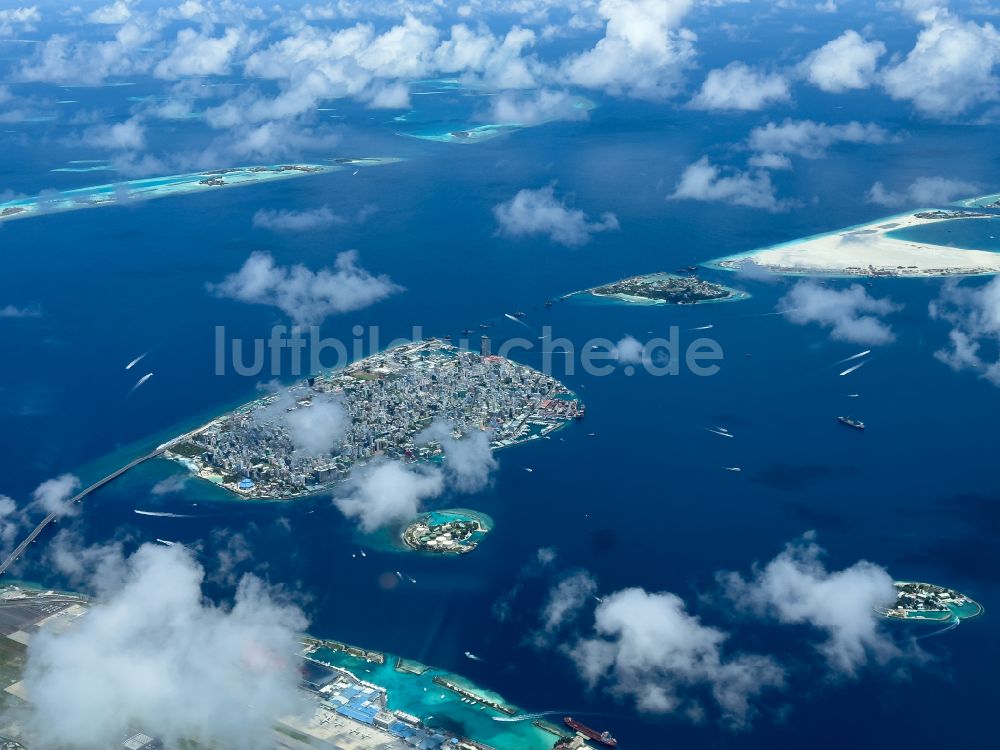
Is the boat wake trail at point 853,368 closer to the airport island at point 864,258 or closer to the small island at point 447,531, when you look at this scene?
the airport island at point 864,258

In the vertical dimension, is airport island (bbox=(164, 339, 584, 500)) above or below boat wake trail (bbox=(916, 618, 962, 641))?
above

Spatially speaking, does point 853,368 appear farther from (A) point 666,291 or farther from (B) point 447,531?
(B) point 447,531

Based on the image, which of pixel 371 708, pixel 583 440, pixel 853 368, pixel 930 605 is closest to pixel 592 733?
pixel 371 708

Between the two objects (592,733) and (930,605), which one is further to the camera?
(930,605)

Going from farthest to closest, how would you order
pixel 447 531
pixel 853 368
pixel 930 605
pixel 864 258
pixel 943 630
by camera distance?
pixel 864 258, pixel 853 368, pixel 447 531, pixel 930 605, pixel 943 630

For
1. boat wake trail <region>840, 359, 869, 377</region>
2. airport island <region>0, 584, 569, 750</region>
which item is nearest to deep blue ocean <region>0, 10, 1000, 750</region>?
boat wake trail <region>840, 359, 869, 377</region>

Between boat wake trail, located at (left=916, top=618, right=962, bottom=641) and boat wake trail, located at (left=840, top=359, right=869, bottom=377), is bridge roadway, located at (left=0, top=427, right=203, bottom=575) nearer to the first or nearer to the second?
boat wake trail, located at (left=916, top=618, right=962, bottom=641)

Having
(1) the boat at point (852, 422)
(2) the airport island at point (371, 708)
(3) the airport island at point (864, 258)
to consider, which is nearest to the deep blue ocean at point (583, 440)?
(1) the boat at point (852, 422)
